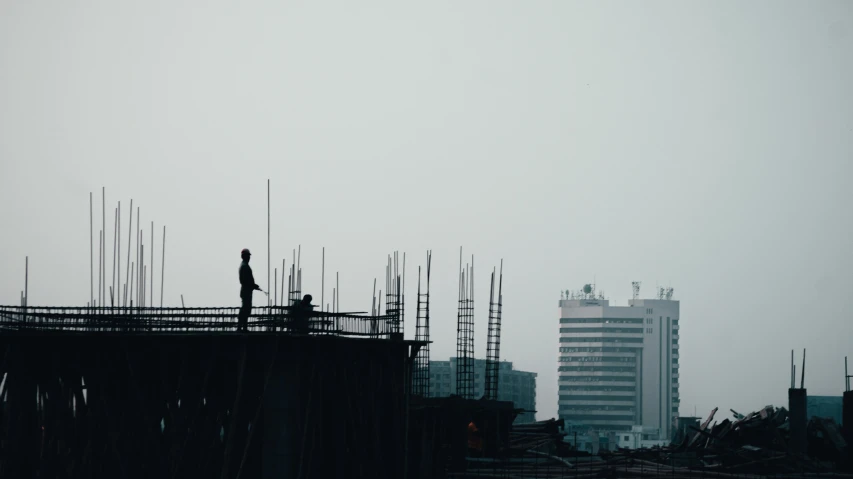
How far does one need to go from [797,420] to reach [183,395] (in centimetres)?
2865

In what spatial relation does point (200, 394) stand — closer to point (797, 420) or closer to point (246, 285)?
point (246, 285)

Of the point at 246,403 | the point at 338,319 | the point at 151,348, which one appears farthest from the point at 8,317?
the point at 338,319

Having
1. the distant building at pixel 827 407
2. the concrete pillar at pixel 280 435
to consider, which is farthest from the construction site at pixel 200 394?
the distant building at pixel 827 407

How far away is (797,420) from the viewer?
50.8 meters

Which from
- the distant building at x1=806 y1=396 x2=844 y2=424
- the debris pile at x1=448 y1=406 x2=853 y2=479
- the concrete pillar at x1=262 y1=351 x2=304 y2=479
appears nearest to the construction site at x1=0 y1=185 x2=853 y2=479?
the concrete pillar at x1=262 y1=351 x2=304 y2=479

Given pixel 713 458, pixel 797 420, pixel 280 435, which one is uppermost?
pixel 280 435

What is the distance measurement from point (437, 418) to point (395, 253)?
727 cm

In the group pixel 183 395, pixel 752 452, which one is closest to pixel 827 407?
pixel 752 452

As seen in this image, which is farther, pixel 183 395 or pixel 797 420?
pixel 797 420

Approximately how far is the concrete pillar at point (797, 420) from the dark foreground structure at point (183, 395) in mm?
22079

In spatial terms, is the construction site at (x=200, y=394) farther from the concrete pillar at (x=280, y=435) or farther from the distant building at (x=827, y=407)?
the distant building at (x=827, y=407)

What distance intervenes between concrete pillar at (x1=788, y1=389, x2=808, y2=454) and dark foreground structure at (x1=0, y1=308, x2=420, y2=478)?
22079 mm

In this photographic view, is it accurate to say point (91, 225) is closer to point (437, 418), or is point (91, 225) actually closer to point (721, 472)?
point (437, 418)

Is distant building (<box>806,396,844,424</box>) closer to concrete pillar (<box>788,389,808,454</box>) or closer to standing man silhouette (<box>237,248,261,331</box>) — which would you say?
concrete pillar (<box>788,389,808,454</box>)
